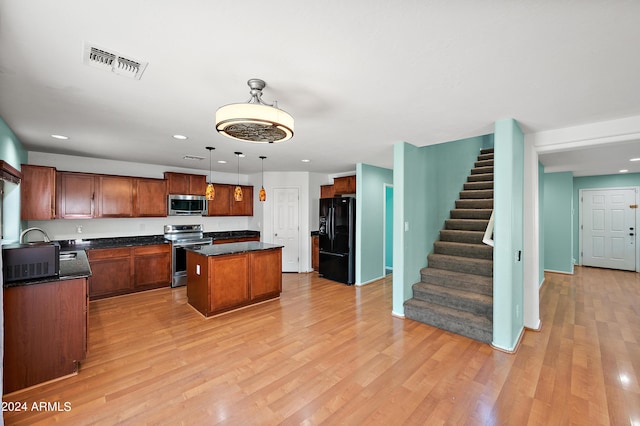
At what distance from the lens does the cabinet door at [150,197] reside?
15.9 ft

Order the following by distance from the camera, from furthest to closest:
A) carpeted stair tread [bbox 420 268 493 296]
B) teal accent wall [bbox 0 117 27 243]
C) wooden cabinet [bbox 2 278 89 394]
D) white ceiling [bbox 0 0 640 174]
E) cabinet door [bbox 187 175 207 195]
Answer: cabinet door [bbox 187 175 207 195] < carpeted stair tread [bbox 420 268 493 296] < teal accent wall [bbox 0 117 27 243] < wooden cabinet [bbox 2 278 89 394] < white ceiling [bbox 0 0 640 174]

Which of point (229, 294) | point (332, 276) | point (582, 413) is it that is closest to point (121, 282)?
point (229, 294)

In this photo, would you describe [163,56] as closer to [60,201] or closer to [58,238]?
[60,201]

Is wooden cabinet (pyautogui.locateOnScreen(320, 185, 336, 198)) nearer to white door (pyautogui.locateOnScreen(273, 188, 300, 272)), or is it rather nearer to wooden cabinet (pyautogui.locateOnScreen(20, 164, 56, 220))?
white door (pyautogui.locateOnScreen(273, 188, 300, 272))

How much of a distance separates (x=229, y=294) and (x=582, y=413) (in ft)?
12.0

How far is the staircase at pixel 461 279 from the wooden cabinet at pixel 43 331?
3.54 metres

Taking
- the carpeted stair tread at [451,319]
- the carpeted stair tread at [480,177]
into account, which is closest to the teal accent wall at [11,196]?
the carpeted stair tread at [451,319]

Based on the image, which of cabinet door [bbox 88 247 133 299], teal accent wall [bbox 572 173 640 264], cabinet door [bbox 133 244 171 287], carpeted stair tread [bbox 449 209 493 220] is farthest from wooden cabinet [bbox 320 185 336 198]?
teal accent wall [bbox 572 173 640 264]

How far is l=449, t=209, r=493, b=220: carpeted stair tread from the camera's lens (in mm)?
4484

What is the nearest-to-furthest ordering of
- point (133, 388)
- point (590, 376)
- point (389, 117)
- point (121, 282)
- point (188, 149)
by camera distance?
point (133, 388) < point (590, 376) < point (389, 117) < point (188, 149) < point (121, 282)

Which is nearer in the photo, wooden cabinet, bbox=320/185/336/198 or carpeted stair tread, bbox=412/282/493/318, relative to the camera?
carpeted stair tread, bbox=412/282/493/318

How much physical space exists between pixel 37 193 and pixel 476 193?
7.05 metres

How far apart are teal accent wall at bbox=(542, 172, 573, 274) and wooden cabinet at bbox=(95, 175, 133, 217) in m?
8.51

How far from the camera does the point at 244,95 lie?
215cm
